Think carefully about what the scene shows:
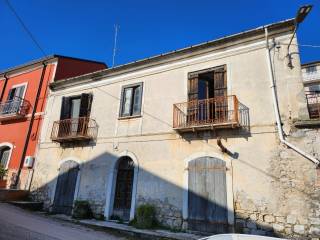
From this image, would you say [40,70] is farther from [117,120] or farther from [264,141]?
[264,141]

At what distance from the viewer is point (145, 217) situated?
8.95 m

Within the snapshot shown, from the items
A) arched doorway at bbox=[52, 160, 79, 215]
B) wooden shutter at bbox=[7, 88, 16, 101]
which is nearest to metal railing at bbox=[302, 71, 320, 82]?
arched doorway at bbox=[52, 160, 79, 215]

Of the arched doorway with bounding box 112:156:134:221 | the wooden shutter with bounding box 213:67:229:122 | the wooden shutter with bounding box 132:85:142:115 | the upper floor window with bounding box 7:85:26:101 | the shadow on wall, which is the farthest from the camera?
the upper floor window with bounding box 7:85:26:101

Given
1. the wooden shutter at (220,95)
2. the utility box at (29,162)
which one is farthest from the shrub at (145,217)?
the utility box at (29,162)

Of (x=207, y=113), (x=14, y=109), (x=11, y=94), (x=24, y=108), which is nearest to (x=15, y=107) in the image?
(x=14, y=109)

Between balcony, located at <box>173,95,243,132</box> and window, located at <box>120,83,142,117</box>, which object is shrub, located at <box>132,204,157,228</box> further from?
window, located at <box>120,83,142,117</box>

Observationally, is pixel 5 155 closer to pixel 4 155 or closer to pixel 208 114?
pixel 4 155

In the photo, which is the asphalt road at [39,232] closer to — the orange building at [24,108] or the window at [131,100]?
the window at [131,100]

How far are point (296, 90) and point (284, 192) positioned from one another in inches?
129

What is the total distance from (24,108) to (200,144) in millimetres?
11255

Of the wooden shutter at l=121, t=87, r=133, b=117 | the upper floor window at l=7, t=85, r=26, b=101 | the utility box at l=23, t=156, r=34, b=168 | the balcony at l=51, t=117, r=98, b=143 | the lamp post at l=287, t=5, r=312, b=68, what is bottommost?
the utility box at l=23, t=156, r=34, b=168

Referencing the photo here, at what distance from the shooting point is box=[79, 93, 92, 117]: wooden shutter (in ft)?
41.7

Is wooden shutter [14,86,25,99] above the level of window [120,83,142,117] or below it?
above

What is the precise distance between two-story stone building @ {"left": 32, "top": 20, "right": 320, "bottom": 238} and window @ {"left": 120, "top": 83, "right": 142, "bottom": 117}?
51mm
